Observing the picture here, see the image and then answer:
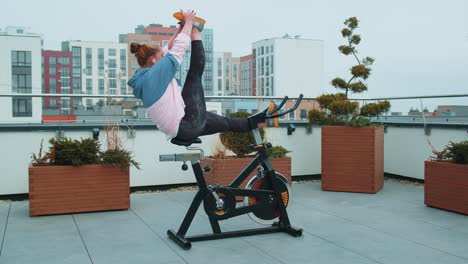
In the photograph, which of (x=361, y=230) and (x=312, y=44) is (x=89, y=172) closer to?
(x=361, y=230)

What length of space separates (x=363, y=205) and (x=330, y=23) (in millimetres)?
4949

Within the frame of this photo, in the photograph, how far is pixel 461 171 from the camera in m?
5.14

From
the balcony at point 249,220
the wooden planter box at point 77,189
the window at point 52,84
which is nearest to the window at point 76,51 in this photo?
the window at point 52,84

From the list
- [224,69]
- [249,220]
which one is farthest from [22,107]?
[224,69]

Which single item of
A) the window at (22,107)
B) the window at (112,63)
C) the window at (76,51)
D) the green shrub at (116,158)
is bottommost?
the green shrub at (116,158)

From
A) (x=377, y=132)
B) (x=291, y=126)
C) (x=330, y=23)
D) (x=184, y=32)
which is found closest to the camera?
(x=184, y=32)

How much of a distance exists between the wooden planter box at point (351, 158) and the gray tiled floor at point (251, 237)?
561 millimetres

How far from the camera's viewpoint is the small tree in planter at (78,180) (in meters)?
5.15

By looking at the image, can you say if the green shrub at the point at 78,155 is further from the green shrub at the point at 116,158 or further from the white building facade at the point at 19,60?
the white building facade at the point at 19,60

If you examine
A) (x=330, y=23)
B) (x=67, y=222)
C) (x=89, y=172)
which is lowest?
(x=67, y=222)

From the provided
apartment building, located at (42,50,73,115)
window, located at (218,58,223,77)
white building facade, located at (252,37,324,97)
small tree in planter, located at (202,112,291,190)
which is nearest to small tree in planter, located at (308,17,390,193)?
small tree in planter, located at (202,112,291,190)

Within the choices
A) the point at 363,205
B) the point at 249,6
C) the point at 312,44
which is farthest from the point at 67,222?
the point at 312,44

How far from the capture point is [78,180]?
5.25m

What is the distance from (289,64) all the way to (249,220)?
77874 millimetres
